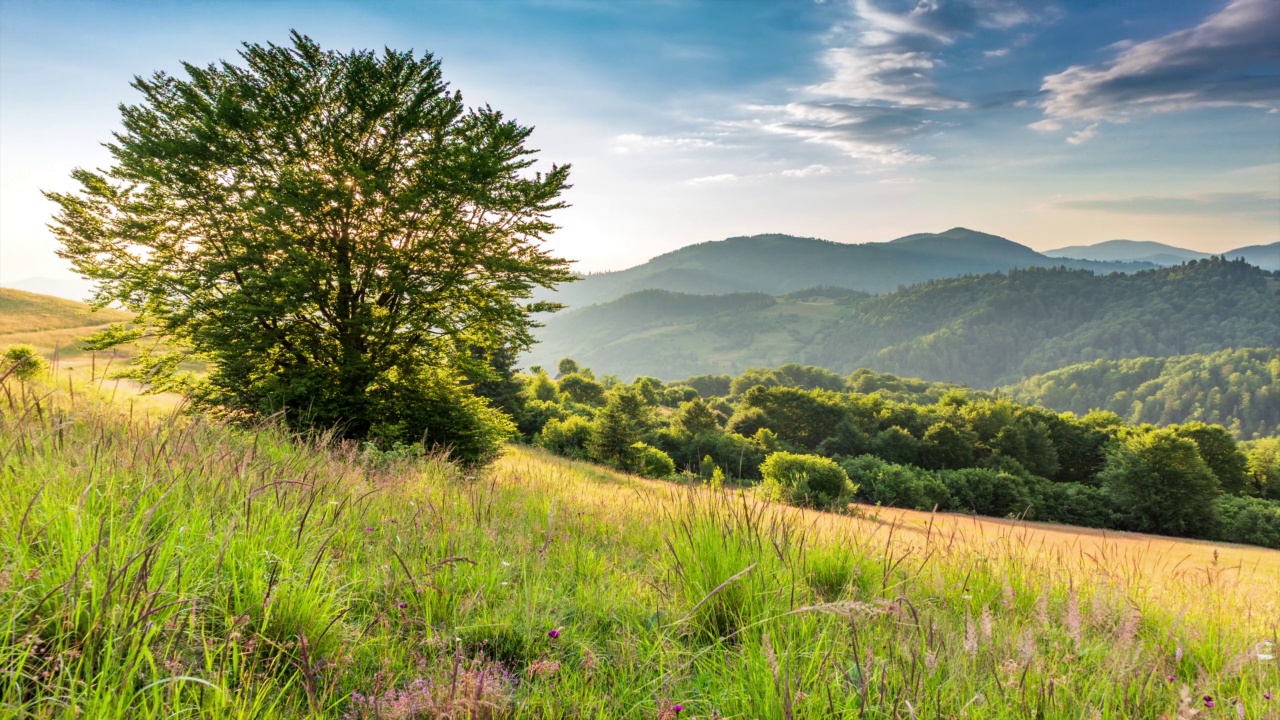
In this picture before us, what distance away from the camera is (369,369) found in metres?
19.2

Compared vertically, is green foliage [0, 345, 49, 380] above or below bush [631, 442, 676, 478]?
above

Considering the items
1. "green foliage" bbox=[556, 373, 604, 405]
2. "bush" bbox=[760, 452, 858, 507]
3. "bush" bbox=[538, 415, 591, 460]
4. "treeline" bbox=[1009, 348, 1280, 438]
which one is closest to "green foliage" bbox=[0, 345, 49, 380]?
"bush" bbox=[760, 452, 858, 507]

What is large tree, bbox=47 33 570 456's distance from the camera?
712 inches

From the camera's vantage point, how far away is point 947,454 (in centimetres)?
6072

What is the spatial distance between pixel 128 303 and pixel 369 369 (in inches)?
327

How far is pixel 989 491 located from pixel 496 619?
174ft

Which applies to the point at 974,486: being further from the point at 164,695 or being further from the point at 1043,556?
the point at 164,695

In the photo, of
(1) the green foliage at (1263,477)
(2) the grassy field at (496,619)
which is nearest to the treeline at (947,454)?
(1) the green foliage at (1263,477)

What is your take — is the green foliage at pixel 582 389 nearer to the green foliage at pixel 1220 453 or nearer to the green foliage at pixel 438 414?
the green foliage at pixel 438 414

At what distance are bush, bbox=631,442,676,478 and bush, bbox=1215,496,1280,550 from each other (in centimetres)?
4386

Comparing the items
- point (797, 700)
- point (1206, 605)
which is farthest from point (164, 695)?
point (1206, 605)

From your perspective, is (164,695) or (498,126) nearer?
(164,695)

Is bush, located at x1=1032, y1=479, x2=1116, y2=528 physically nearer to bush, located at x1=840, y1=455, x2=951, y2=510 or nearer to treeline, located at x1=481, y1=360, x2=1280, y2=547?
treeline, located at x1=481, y1=360, x2=1280, y2=547

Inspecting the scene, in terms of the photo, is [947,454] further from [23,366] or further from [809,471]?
[23,366]
